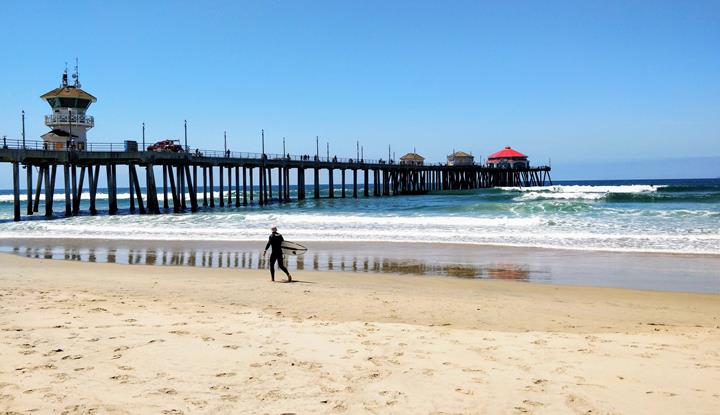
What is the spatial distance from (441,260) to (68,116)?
102ft

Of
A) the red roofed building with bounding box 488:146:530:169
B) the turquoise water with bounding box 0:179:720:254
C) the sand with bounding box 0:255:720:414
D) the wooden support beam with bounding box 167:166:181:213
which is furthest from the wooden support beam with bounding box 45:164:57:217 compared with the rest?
the red roofed building with bounding box 488:146:530:169

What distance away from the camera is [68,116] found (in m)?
38.6

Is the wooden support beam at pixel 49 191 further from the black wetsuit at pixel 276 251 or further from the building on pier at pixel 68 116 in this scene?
the black wetsuit at pixel 276 251

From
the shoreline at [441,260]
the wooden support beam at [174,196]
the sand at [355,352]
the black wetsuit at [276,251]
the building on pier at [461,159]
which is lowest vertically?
the shoreline at [441,260]

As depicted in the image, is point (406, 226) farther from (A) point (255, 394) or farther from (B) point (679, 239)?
(A) point (255, 394)

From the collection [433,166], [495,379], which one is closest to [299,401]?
[495,379]

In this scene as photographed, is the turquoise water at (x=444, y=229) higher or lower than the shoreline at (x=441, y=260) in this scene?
higher

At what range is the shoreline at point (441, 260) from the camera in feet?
43.9

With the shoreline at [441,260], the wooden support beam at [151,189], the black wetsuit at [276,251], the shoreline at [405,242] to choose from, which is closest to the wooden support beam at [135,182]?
the wooden support beam at [151,189]

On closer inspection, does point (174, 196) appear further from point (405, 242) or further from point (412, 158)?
point (412, 158)

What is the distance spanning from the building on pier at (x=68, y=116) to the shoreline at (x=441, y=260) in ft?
56.5

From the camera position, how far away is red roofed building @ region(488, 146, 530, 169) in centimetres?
9162

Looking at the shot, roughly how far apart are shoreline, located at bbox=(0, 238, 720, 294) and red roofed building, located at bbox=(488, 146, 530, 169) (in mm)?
74079

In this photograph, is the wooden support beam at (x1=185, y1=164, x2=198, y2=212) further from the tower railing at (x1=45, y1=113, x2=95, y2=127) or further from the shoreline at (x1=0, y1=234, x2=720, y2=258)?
the shoreline at (x1=0, y1=234, x2=720, y2=258)
